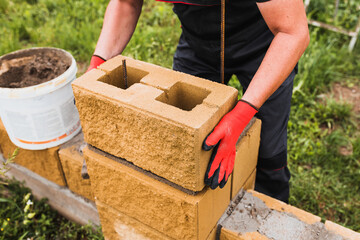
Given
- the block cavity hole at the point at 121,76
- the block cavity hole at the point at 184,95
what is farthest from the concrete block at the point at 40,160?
the block cavity hole at the point at 184,95

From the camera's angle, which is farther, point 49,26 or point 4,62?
point 49,26

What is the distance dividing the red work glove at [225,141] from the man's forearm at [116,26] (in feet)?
3.31

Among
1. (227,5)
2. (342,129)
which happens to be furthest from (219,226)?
(342,129)

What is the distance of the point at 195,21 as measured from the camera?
2031mm

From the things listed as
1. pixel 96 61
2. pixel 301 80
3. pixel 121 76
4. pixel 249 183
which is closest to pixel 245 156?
pixel 249 183

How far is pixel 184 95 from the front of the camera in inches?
63.0

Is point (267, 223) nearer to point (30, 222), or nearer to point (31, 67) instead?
point (30, 222)

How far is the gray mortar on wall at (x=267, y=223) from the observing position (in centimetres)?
170

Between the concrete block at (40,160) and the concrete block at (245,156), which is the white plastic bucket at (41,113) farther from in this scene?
Answer: the concrete block at (245,156)

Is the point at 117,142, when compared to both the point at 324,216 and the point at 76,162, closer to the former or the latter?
the point at 76,162

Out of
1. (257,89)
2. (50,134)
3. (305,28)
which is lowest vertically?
(50,134)

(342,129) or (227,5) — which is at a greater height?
(227,5)

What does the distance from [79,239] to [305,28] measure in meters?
2.09

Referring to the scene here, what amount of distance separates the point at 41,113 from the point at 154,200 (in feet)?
3.34
